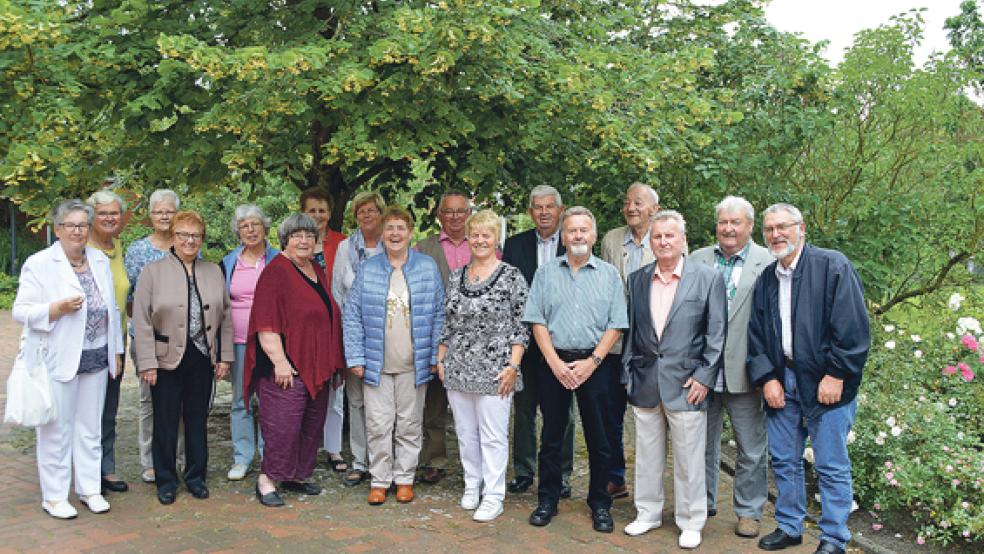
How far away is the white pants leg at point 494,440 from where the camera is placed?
17.9ft

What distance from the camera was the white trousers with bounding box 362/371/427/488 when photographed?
5.76 meters

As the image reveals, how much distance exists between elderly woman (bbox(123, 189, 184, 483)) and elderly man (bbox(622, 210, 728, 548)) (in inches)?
124

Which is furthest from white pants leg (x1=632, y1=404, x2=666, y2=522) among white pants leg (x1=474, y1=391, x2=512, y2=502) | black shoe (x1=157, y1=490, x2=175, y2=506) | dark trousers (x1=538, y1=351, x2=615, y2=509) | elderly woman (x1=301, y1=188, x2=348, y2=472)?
black shoe (x1=157, y1=490, x2=175, y2=506)

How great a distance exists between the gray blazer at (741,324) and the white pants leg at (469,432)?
1560mm

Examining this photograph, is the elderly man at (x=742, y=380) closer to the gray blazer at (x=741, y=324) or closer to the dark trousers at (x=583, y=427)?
the gray blazer at (x=741, y=324)

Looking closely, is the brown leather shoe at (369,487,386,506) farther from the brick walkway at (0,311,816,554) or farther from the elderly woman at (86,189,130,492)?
the elderly woman at (86,189,130,492)

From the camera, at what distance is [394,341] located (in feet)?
18.7

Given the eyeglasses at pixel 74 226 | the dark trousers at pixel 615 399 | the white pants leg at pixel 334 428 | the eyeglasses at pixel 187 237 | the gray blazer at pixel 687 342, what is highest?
the eyeglasses at pixel 74 226

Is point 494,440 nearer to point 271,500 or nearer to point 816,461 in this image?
point 271,500

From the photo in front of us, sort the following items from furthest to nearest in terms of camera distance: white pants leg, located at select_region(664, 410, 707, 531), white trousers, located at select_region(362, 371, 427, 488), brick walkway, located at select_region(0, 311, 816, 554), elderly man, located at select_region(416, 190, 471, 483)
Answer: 1. elderly man, located at select_region(416, 190, 471, 483)
2. white trousers, located at select_region(362, 371, 427, 488)
3. white pants leg, located at select_region(664, 410, 707, 531)
4. brick walkway, located at select_region(0, 311, 816, 554)

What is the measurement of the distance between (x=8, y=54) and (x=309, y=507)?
3.42m

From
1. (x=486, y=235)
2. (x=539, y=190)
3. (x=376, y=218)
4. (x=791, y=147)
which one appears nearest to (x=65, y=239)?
(x=376, y=218)

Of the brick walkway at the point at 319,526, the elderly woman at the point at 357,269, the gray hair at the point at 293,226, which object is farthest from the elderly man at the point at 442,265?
the gray hair at the point at 293,226

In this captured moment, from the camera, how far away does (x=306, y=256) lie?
225 inches
